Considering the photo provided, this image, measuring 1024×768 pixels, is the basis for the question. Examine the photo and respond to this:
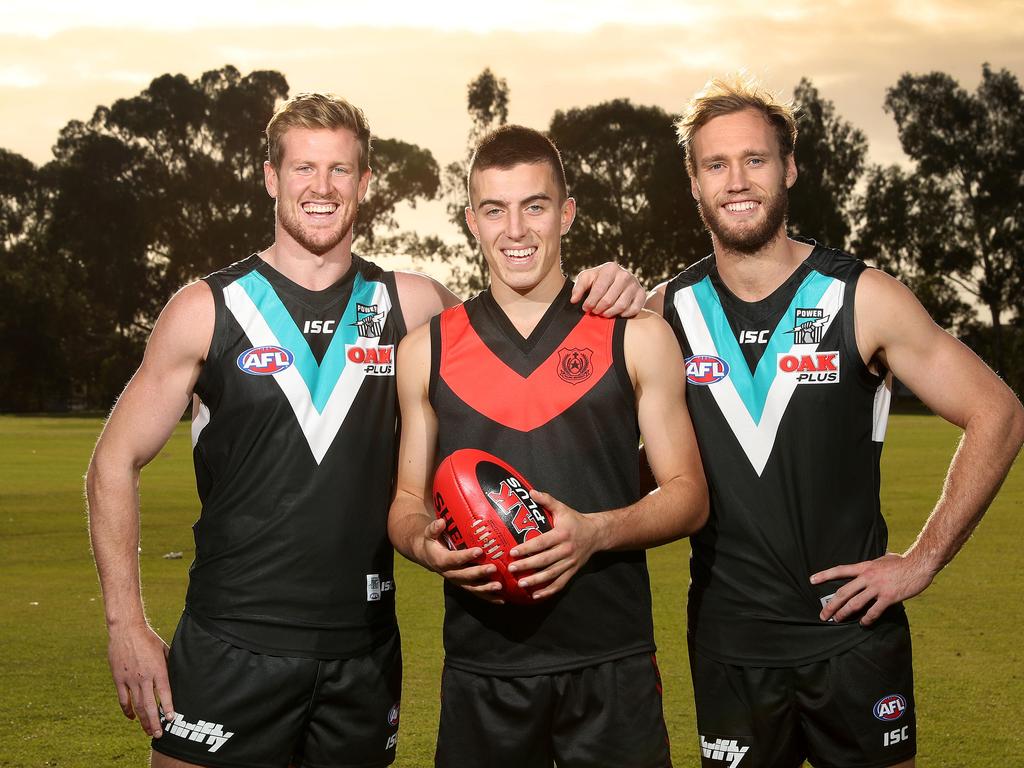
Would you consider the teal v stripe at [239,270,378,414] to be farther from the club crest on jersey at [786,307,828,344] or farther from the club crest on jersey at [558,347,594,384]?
the club crest on jersey at [786,307,828,344]

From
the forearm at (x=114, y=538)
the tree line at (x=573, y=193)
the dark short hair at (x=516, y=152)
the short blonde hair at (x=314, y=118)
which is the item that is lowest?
the forearm at (x=114, y=538)

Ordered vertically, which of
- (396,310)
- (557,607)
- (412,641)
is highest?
(396,310)

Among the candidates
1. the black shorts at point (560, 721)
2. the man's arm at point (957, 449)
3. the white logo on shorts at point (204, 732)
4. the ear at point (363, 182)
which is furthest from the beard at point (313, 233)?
the man's arm at point (957, 449)

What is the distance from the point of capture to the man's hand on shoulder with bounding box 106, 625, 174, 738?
4395 mm

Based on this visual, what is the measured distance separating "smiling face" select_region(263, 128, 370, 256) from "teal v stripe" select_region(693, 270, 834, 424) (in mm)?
1490

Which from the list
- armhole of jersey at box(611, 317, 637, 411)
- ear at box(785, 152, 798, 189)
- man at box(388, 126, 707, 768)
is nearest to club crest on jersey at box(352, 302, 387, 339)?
man at box(388, 126, 707, 768)

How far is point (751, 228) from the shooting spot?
4.69 metres

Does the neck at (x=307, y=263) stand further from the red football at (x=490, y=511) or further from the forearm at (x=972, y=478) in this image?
the forearm at (x=972, y=478)

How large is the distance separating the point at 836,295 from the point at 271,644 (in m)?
2.54

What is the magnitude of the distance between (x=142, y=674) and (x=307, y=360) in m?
1.32

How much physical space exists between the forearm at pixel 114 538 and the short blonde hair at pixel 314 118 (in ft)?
4.60

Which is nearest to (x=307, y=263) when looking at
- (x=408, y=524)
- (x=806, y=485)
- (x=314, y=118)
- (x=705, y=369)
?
(x=314, y=118)

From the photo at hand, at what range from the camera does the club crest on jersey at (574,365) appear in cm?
431

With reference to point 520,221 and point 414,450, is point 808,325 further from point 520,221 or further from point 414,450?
point 414,450
